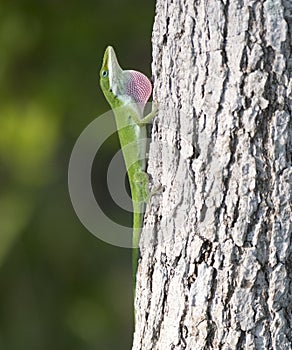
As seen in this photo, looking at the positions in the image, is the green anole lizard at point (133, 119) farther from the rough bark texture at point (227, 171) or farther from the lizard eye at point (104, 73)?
the rough bark texture at point (227, 171)

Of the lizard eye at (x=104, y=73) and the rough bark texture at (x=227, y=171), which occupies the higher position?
the lizard eye at (x=104, y=73)

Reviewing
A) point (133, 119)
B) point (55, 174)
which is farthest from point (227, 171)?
point (55, 174)

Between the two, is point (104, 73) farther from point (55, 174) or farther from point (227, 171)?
point (55, 174)

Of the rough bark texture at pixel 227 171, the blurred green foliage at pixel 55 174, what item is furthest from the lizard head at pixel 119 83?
the blurred green foliage at pixel 55 174

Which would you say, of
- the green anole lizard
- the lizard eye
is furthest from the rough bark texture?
the lizard eye

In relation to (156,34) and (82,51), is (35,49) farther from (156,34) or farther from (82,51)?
(156,34)
